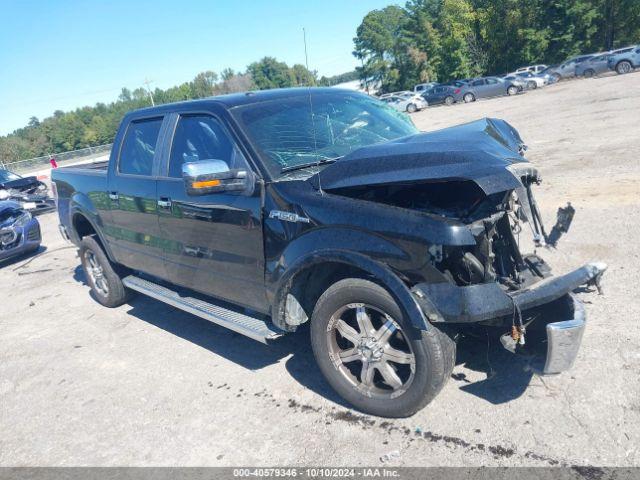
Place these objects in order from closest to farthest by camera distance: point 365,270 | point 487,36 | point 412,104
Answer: point 365,270, point 412,104, point 487,36

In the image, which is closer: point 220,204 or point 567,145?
point 220,204

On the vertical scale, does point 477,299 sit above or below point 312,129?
below

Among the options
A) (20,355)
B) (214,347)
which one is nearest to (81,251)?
(20,355)

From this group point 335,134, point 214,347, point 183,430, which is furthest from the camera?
point 214,347

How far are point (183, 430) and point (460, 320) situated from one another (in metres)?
2.01

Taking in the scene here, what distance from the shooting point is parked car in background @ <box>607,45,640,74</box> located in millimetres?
29561

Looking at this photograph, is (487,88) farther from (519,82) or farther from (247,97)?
(247,97)

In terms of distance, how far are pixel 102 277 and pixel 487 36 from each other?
54.5 metres

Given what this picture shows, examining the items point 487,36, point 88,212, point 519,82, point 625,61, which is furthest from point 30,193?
point 487,36

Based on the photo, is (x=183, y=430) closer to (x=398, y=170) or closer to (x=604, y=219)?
(x=398, y=170)

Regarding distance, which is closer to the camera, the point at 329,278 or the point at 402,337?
the point at 402,337

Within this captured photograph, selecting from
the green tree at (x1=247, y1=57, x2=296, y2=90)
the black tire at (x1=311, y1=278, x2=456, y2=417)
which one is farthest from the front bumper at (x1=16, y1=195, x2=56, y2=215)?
the black tire at (x1=311, y1=278, x2=456, y2=417)

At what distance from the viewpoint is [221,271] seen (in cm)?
395

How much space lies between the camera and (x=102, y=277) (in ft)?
19.7
